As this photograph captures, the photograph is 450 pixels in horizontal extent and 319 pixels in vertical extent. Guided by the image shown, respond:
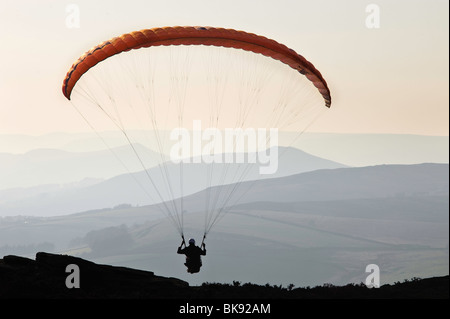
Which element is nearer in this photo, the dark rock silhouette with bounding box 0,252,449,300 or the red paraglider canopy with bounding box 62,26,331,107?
the dark rock silhouette with bounding box 0,252,449,300

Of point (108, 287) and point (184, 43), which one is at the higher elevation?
point (184, 43)

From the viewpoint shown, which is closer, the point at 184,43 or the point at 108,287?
the point at 108,287

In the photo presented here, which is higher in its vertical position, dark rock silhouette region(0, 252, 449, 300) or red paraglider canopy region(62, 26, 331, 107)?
red paraglider canopy region(62, 26, 331, 107)

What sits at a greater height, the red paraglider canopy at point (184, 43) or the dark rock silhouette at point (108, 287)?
the red paraglider canopy at point (184, 43)

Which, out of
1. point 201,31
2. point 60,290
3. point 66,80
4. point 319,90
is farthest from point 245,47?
point 60,290
